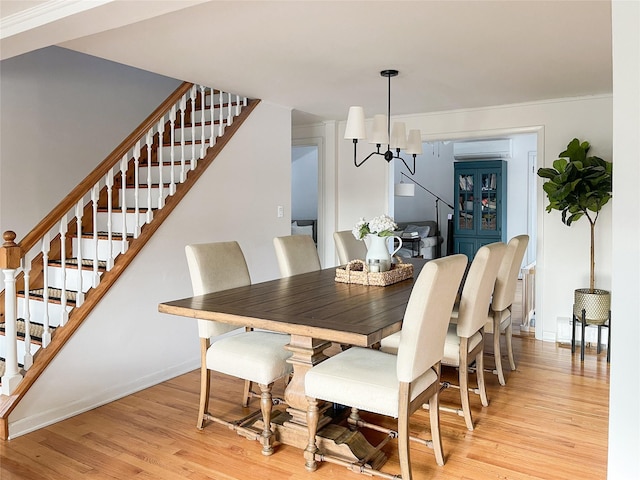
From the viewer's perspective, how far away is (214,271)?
2.97 metres

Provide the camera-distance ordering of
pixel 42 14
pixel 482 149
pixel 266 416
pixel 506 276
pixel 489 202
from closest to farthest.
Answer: pixel 42 14 → pixel 266 416 → pixel 506 276 → pixel 489 202 → pixel 482 149

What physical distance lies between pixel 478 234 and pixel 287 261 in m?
5.69

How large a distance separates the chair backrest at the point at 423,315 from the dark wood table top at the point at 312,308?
104 millimetres

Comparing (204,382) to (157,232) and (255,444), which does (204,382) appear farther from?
(157,232)

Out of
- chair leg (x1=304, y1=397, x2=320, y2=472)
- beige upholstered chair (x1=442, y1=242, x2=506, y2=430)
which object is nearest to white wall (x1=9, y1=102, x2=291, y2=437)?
chair leg (x1=304, y1=397, x2=320, y2=472)

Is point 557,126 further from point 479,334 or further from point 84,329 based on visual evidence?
point 84,329

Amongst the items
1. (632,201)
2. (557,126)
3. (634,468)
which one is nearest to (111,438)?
(634,468)

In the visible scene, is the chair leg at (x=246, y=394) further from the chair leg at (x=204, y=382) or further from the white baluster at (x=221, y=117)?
the white baluster at (x=221, y=117)

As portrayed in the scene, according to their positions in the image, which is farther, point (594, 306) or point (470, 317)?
point (594, 306)

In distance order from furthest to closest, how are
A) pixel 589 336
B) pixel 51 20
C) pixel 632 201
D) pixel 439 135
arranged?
pixel 439 135 → pixel 589 336 → pixel 51 20 → pixel 632 201

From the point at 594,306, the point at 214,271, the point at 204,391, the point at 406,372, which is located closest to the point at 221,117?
the point at 214,271

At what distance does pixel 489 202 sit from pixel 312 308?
681 cm

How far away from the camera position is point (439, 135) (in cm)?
528

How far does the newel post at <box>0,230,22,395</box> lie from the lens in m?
2.74
